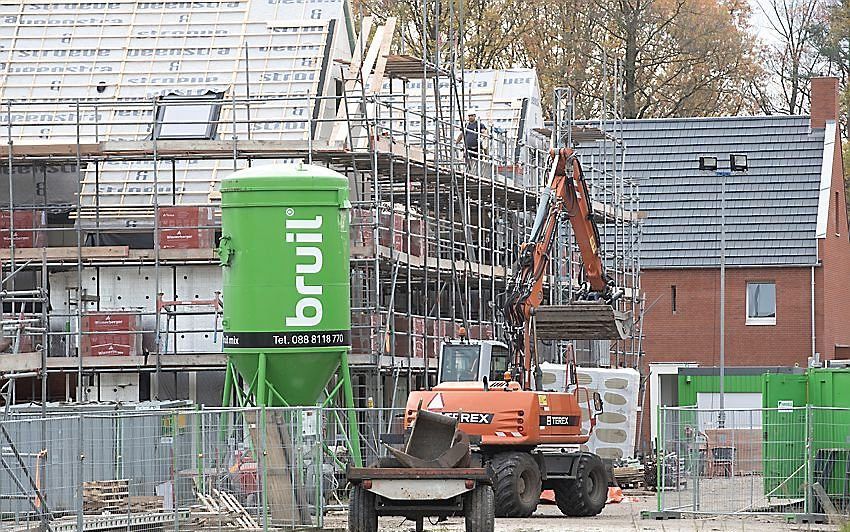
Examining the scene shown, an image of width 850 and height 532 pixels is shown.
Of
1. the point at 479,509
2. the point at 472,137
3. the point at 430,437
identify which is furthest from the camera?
the point at 472,137

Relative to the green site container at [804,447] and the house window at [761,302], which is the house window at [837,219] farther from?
the green site container at [804,447]

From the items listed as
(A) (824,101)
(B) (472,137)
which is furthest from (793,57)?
(B) (472,137)

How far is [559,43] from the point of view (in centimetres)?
6041

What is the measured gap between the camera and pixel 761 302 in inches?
2002

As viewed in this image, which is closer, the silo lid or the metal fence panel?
the silo lid

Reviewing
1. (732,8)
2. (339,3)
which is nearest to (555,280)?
(339,3)

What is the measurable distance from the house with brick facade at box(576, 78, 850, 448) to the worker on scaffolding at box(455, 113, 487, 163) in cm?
1366

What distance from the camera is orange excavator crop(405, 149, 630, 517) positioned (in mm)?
25609

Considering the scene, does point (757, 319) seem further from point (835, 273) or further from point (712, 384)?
point (712, 384)

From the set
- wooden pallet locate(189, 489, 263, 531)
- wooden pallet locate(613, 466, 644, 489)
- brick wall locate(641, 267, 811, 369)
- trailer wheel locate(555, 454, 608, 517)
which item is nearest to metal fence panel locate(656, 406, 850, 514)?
trailer wheel locate(555, 454, 608, 517)

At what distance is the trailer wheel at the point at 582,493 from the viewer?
26.8 metres

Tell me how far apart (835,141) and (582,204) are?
23413 mm

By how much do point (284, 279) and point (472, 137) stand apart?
12.4m

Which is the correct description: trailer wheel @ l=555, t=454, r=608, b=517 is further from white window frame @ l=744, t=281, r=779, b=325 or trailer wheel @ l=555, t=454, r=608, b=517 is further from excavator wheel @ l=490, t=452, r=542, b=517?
white window frame @ l=744, t=281, r=779, b=325
